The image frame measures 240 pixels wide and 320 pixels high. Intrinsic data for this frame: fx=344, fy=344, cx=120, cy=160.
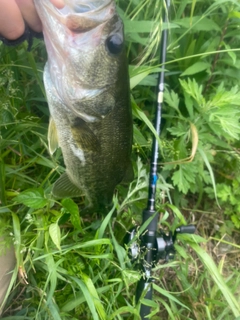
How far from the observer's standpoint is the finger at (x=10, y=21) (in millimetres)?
1088

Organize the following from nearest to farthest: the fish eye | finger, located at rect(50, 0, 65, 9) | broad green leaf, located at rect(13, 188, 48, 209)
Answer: finger, located at rect(50, 0, 65, 9) → the fish eye → broad green leaf, located at rect(13, 188, 48, 209)

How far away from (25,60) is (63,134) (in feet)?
1.82

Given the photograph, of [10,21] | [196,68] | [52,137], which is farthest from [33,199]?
[196,68]

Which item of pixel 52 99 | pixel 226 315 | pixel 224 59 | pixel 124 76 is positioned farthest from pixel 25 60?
pixel 226 315

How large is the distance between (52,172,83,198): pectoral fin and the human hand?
623 millimetres

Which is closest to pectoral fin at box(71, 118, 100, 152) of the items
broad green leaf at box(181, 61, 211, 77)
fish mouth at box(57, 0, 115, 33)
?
fish mouth at box(57, 0, 115, 33)

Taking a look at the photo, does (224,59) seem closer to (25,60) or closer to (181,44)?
(181,44)

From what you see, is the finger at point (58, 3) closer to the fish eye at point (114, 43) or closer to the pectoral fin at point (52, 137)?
the fish eye at point (114, 43)

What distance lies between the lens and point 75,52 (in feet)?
Answer: 3.71

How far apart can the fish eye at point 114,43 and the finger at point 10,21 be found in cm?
30

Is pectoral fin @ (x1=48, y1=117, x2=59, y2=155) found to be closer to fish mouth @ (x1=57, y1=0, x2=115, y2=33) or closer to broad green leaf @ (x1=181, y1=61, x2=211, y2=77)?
fish mouth @ (x1=57, y1=0, x2=115, y2=33)

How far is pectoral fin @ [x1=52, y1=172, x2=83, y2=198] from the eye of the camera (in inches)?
60.2

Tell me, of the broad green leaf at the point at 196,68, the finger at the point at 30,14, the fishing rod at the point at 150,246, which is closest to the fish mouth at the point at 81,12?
the finger at the point at 30,14

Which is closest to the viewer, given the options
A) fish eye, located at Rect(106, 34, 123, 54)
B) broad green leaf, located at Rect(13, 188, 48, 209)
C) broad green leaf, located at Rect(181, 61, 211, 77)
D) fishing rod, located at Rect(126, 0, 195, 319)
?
fish eye, located at Rect(106, 34, 123, 54)
